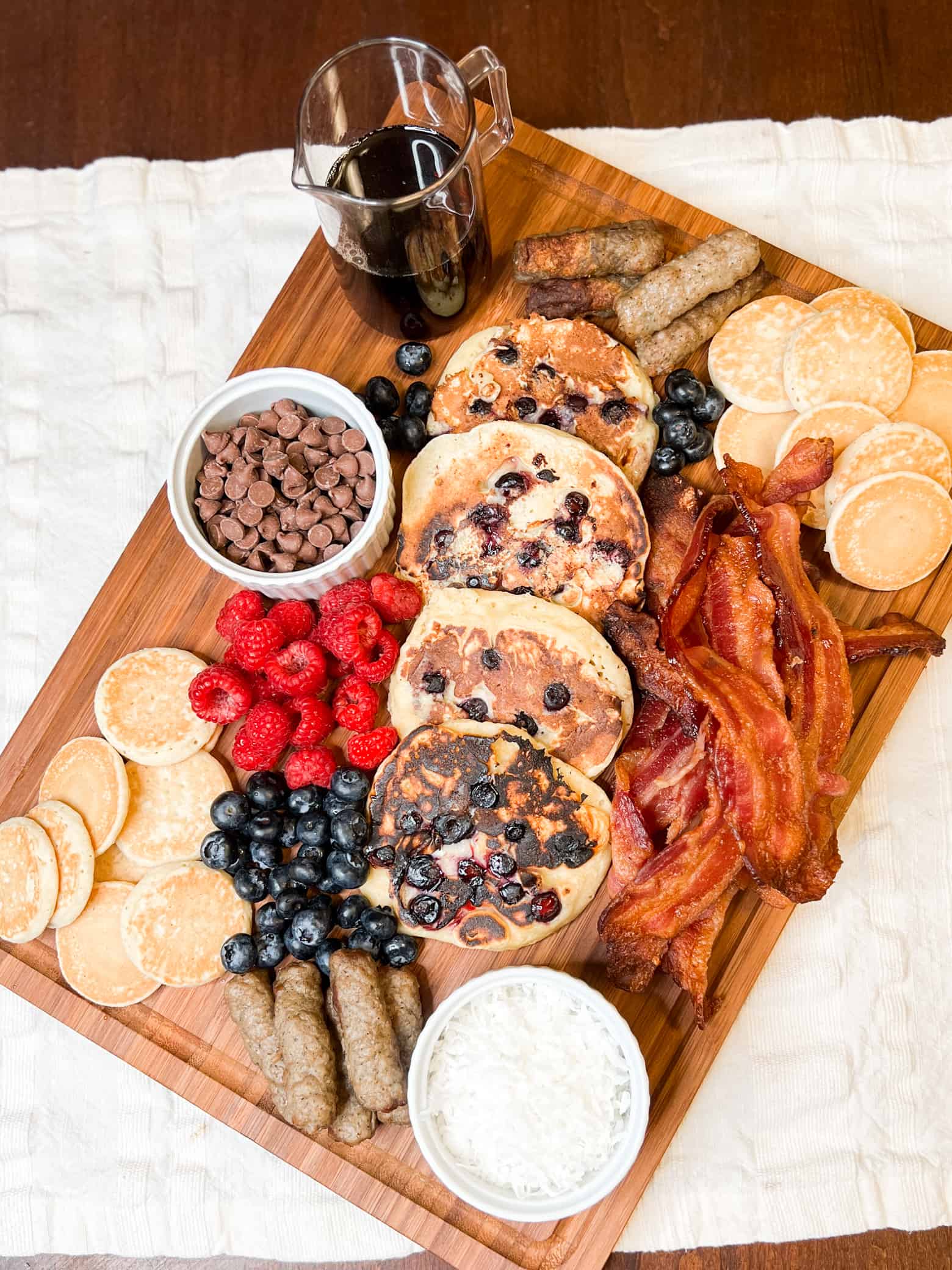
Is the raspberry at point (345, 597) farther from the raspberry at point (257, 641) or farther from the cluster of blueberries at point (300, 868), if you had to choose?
the cluster of blueberries at point (300, 868)

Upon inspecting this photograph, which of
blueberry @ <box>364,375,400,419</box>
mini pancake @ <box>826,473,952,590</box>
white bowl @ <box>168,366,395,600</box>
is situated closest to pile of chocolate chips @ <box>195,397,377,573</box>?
white bowl @ <box>168,366,395,600</box>

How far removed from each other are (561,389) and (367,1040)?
3.94 feet

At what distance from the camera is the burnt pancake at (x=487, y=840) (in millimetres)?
1882

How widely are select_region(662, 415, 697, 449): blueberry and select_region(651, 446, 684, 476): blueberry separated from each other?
1cm

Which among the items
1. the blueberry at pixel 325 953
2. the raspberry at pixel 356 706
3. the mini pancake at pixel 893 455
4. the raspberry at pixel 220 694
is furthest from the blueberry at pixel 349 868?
the mini pancake at pixel 893 455

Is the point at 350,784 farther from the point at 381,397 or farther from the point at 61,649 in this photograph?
the point at 61,649

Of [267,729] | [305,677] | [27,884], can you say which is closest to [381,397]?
[305,677]

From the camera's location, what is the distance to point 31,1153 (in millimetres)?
2186

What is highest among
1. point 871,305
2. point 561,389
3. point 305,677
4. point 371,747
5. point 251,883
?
point 871,305

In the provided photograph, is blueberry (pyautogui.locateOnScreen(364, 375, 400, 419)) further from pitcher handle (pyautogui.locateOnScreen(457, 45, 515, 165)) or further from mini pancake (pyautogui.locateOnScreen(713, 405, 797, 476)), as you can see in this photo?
mini pancake (pyautogui.locateOnScreen(713, 405, 797, 476))

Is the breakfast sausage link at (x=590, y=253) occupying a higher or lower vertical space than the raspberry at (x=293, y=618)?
higher

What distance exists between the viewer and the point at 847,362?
1996 millimetres

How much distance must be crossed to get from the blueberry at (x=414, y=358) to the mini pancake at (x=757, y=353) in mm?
542

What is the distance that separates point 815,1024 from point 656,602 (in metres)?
0.89
